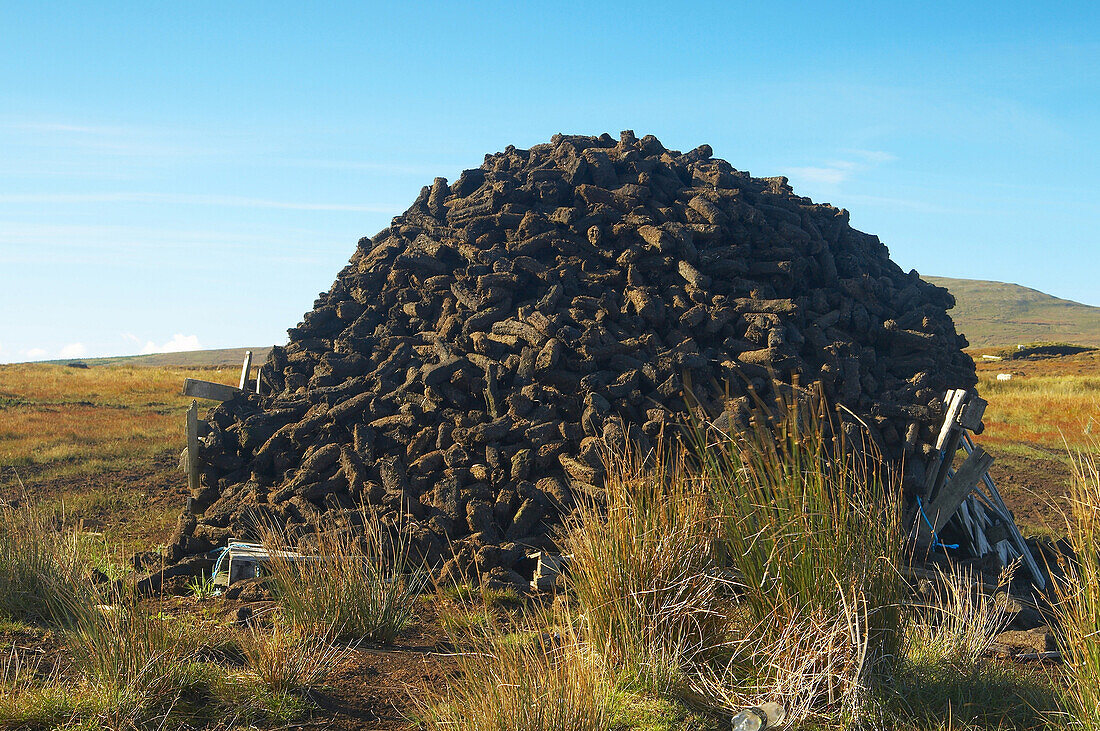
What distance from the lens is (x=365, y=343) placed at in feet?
30.7

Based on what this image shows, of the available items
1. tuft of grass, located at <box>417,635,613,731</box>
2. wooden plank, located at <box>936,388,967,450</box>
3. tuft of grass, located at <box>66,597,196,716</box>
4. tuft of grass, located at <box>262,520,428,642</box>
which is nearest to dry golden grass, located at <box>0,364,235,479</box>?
tuft of grass, located at <box>262,520,428,642</box>

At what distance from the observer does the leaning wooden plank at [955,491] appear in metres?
7.30

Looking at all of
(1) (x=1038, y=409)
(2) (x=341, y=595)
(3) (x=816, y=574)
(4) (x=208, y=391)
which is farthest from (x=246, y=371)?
(1) (x=1038, y=409)

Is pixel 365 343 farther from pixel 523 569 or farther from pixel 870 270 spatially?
pixel 870 270

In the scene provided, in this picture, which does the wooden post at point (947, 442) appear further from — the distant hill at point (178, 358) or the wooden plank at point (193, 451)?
the distant hill at point (178, 358)

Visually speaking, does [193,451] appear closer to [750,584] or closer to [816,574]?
[750,584]

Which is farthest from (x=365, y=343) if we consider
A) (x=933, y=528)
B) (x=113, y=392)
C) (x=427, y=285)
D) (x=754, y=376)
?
(x=113, y=392)

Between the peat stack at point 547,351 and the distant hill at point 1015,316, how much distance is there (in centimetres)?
10646

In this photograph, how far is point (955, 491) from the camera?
7.43m

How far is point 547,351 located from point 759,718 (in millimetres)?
4515

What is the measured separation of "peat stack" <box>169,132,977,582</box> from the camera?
743 cm

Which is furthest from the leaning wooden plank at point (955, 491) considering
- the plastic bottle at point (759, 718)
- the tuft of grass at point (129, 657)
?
the tuft of grass at point (129, 657)

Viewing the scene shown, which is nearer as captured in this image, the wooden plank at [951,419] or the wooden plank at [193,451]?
the wooden plank at [951,419]

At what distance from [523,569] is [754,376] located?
2771 millimetres
